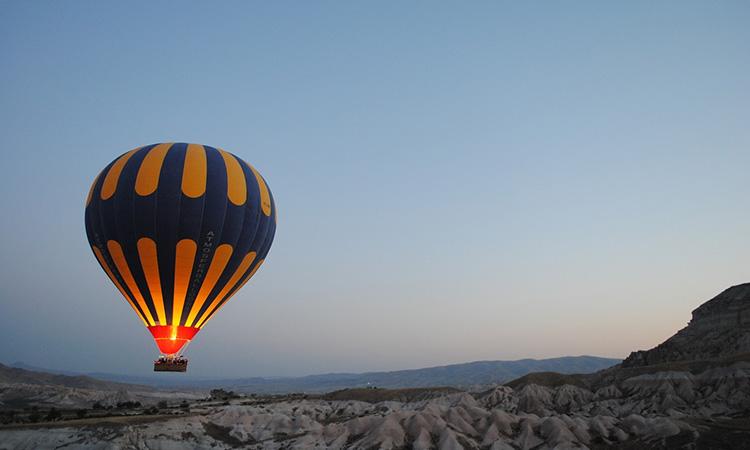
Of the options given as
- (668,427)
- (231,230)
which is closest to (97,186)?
(231,230)

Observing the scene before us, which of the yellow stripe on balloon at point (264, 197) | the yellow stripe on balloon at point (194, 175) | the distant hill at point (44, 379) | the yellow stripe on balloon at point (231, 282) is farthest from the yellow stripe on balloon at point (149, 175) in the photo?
the distant hill at point (44, 379)

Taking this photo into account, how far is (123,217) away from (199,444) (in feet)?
67.1

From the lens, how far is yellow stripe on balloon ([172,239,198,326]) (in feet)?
133

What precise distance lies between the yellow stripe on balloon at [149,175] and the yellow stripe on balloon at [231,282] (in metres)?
9.60

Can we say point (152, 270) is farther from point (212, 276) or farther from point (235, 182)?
point (235, 182)

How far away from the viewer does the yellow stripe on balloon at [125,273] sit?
1608 inches

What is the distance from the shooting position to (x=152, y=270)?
40500 millimetres

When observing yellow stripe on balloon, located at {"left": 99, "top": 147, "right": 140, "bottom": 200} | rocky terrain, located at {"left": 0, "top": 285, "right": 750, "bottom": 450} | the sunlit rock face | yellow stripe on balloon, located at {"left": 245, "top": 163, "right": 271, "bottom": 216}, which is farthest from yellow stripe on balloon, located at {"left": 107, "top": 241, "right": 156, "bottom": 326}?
the sunlit rock face

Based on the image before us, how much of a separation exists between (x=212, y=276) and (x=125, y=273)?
22.1ft

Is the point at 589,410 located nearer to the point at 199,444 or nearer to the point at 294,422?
the point at 294,422

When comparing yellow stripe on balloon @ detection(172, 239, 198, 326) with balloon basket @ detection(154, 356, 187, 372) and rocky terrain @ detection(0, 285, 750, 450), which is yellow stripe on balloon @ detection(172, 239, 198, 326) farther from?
rocky terrain @ detection(0, 285, 750, 450)

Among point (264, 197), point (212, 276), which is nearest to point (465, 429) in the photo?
point (212, 276)

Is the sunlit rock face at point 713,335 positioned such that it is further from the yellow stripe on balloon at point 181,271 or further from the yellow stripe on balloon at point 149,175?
the yellow stripe on balloon at point 149,175

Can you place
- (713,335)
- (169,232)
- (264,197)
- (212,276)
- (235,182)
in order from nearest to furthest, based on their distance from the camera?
1. (169,232)
2. (212,276)
3. (235,182)
4. (264,197)
5. (713,335)
